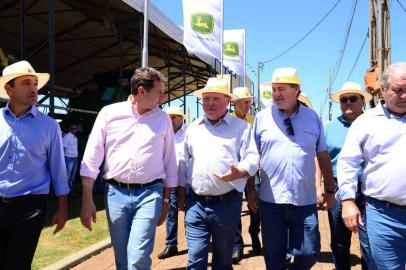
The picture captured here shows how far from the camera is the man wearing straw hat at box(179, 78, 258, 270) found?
4.03 metres

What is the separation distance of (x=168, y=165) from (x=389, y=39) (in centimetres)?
1033

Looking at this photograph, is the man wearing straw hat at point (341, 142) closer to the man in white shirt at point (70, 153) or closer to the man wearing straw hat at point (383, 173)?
the man wearing straw hat at point (383, 173)

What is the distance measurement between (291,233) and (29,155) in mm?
2293

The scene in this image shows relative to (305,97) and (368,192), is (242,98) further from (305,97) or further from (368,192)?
(368,192)

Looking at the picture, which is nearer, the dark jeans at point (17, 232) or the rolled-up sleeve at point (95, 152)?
the dark jeans at point (17, 232)

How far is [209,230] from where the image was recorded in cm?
411

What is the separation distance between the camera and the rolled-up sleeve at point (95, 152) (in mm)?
3783

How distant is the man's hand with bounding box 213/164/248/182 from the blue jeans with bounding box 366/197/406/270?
3.68 ft


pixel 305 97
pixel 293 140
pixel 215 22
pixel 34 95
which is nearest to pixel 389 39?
pixel 215 22

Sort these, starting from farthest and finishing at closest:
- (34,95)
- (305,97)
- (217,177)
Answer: (305,97), (217,177), (34,95)

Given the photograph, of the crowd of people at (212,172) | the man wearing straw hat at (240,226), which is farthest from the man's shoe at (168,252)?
the crowd of people at (212,172)

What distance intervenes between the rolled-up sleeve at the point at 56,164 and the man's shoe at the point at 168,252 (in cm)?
298

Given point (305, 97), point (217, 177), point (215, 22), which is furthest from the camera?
point (215, 22)

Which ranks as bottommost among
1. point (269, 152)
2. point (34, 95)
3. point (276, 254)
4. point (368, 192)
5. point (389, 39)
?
point (276, 254)
